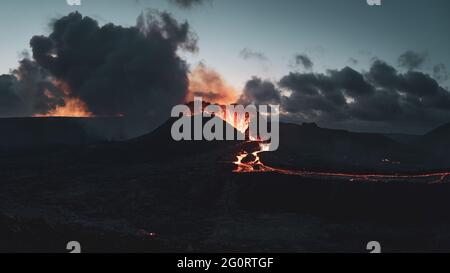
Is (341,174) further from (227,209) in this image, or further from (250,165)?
(227,209)

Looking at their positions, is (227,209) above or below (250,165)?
below

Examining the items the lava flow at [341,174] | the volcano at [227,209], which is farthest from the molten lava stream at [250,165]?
the volcano at [227,209]

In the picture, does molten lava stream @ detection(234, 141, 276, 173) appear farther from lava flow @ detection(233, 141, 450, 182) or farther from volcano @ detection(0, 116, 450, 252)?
volcano @ detection(0, 116, 450, 252)

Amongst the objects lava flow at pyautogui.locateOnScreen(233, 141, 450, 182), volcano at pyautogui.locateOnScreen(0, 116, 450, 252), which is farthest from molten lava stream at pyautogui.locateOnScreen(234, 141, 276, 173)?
volcano at pyautogui.locateOnScreen(0, 116, 450, 252)

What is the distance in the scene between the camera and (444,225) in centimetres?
9912

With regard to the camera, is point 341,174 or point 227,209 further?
point 341,174

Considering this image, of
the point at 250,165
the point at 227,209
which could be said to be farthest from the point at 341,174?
the point at 227,209

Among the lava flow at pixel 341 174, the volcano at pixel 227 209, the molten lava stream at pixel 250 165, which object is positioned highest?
the molten lava stream at pixel 250 165

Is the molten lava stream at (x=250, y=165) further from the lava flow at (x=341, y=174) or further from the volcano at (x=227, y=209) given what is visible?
the volcano at (x=227, y=209)

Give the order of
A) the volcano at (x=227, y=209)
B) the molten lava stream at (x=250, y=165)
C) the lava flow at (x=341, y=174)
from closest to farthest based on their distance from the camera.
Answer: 1. the volcano at (x=227, y=209)
2. the lava flow at (x=341, y=174)
3. the molten lava stream at (x=250, y=165)

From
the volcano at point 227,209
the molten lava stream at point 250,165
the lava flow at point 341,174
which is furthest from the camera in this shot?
the molten lava stream at point 250,165
